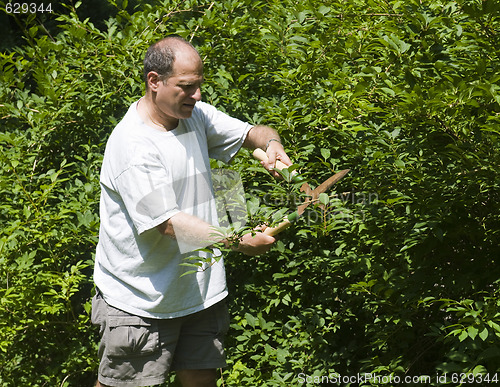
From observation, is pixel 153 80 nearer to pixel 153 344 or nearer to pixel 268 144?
pixel 268 144

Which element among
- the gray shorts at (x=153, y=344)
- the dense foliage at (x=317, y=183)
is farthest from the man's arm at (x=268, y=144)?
the gray shorts at (x=153, y=344)

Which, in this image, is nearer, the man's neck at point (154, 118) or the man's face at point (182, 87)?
the man's face at point (182, 87)

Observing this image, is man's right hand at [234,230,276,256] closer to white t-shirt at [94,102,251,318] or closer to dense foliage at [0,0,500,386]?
dense foliage at [0,0,500,386]

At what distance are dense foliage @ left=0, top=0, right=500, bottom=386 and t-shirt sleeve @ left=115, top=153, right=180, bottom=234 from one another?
1.11ft

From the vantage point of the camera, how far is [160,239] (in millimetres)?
3045

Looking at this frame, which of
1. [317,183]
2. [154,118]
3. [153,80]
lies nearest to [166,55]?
[153,80]

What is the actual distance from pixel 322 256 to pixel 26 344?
6.09 feet

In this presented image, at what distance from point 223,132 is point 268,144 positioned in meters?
0.24

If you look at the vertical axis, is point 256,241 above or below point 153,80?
below

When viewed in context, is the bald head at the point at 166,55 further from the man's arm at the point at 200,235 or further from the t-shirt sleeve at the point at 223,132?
the man's arm at the point at 200,235

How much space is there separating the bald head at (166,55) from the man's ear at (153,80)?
1 cm

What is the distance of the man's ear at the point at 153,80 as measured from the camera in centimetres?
302

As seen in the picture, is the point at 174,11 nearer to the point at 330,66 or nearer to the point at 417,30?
the point at 330,66

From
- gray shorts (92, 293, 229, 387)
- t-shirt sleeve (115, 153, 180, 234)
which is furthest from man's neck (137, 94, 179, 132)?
gray shorts (92, 293, 229, 387)
